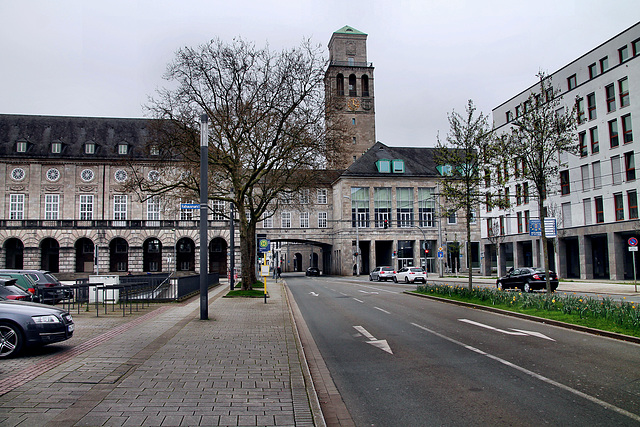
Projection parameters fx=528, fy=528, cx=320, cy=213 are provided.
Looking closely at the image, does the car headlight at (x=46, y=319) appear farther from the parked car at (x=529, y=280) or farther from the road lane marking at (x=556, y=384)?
the parked car at (x=529, y=280)

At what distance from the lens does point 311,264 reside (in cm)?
11369

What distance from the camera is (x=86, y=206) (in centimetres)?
7188

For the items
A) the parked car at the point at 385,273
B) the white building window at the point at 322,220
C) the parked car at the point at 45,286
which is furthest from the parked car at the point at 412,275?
the white building window at the point at 322,220

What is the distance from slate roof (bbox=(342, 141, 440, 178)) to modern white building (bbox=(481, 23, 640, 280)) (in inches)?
1148

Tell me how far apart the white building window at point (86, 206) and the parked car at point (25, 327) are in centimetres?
6696

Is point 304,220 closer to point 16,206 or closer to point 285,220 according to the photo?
point 285,220

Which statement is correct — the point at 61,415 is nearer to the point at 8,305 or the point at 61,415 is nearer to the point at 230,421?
the point at 230,421

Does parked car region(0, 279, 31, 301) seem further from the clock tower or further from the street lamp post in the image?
the clock tower

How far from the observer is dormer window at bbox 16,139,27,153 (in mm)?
70812

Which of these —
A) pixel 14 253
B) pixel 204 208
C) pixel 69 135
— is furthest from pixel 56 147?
pixel 204 208

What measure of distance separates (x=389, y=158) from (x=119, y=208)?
38849 mm

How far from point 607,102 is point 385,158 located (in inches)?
1521

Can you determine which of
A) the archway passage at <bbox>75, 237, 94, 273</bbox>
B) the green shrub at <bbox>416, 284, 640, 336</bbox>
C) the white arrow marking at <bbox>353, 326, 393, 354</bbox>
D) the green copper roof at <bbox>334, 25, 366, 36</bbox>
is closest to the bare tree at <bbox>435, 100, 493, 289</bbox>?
the green shrub at <bbox>416, 284, 640, 336</bbox>

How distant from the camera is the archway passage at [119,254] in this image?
7150cm
